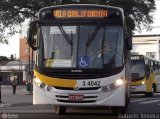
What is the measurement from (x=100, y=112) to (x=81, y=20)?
4809 millimetres

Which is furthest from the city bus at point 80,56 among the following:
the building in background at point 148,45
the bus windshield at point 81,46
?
the building in background at point 148,45

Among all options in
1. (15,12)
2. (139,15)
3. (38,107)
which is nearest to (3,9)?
(15,12)

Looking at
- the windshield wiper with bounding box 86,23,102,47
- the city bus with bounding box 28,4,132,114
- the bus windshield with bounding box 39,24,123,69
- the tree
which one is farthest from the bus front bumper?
the tree

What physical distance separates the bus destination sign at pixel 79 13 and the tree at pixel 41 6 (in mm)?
18330

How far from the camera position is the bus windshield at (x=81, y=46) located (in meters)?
15.2

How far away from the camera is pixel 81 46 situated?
1534 centimetres

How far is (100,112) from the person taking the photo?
62.7 feet

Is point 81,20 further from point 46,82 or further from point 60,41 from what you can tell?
point 46,82

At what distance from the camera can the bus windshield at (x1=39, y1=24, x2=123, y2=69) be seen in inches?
600

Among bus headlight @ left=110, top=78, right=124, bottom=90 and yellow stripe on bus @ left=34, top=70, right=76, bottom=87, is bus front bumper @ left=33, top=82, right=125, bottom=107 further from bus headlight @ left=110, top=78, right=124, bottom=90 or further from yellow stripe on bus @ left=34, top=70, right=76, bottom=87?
yellow stripe on bus @ left=34, top=70, right=76, bottom=87

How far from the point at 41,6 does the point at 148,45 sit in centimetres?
5662

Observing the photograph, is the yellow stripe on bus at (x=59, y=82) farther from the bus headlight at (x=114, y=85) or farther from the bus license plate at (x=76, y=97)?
the bus headlight at (x=114, y=85)

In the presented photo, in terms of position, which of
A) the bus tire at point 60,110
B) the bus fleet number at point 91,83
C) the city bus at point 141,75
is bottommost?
the city bus at point 141,75

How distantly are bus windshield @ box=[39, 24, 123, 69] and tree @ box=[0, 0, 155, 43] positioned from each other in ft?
61.5
